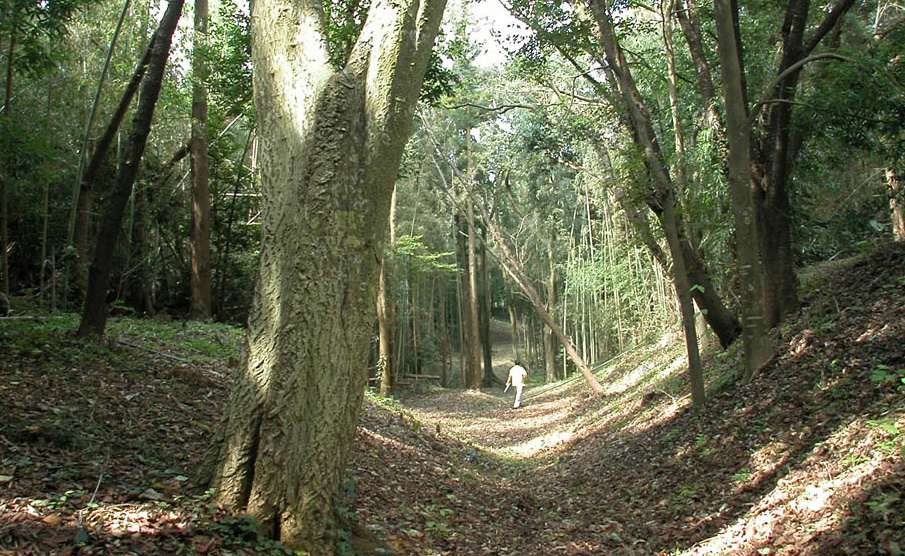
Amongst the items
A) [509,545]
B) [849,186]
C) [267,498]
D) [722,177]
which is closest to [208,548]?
[267,498]

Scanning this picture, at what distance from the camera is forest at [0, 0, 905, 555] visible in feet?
13.9

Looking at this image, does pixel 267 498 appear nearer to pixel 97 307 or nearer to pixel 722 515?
pixel 722 515

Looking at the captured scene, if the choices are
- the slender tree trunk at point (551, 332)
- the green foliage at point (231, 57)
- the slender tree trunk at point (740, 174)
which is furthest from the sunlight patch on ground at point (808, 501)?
the slender tree trunk at point (551, 332)

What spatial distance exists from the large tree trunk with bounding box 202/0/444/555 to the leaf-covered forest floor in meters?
0.37

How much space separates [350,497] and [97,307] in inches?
174

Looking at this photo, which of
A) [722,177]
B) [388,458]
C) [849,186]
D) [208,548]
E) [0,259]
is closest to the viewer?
[208,548]

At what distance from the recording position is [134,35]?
14.6m

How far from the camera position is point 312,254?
4266 millimetres

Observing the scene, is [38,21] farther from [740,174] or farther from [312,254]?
[740,174]

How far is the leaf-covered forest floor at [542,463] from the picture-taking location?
3965mm

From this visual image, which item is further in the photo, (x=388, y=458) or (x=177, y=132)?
(x=177, y=132)

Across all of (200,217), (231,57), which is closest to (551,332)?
(200,217)

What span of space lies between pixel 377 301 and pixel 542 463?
21.8ft

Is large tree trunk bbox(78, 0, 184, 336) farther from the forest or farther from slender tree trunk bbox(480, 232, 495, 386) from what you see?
slender tree trunk bbox(480, 232, 495, 386)
